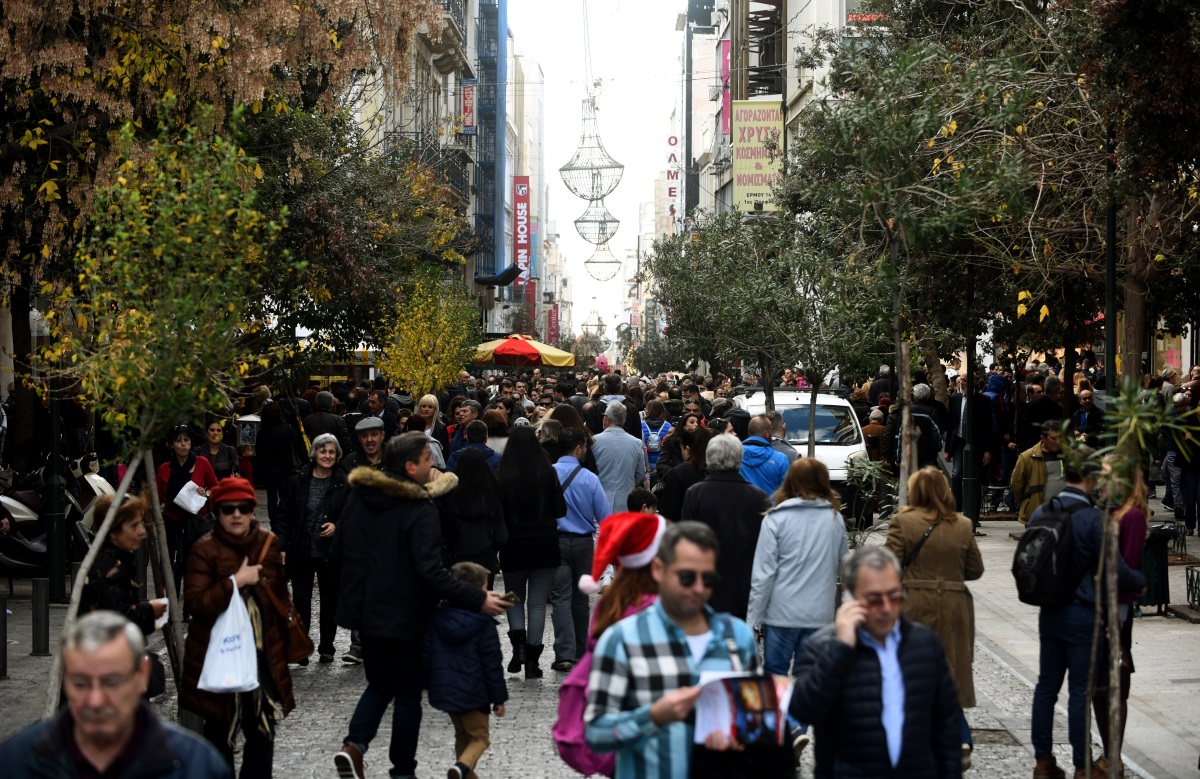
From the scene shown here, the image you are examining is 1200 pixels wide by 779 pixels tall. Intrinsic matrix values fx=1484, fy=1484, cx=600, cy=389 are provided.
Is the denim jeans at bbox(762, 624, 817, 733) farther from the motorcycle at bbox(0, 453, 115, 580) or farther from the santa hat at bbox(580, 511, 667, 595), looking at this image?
the motorcycle at bbox(0, 453, 115, 580)

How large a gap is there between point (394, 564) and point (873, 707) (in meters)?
3.45

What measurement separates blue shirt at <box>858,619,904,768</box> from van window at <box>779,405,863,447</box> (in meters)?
16.5

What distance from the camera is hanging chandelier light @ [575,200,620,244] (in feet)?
286

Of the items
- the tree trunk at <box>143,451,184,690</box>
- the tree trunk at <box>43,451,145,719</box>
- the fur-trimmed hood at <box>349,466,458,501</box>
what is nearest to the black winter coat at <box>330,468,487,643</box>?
the fur-trimmed hood at <box>349,466,458,501</box>

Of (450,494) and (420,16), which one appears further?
(420,16)

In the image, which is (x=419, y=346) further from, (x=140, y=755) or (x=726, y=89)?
(x=726, y=89)

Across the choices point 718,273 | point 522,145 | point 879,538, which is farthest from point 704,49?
point 879,538

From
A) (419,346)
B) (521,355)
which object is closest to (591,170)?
(521,355)

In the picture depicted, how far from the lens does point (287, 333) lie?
2208 cm

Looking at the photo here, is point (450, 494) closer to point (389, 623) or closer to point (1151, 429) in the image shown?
point (389, 623)

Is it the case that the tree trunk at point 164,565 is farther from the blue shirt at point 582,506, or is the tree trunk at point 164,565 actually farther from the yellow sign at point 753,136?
the yellow sign at point 753,136

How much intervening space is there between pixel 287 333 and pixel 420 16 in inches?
341

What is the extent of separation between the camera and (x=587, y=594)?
31.6 feet

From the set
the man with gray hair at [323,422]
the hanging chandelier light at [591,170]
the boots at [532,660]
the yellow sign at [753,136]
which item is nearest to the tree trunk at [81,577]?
the boots at [532,660]
